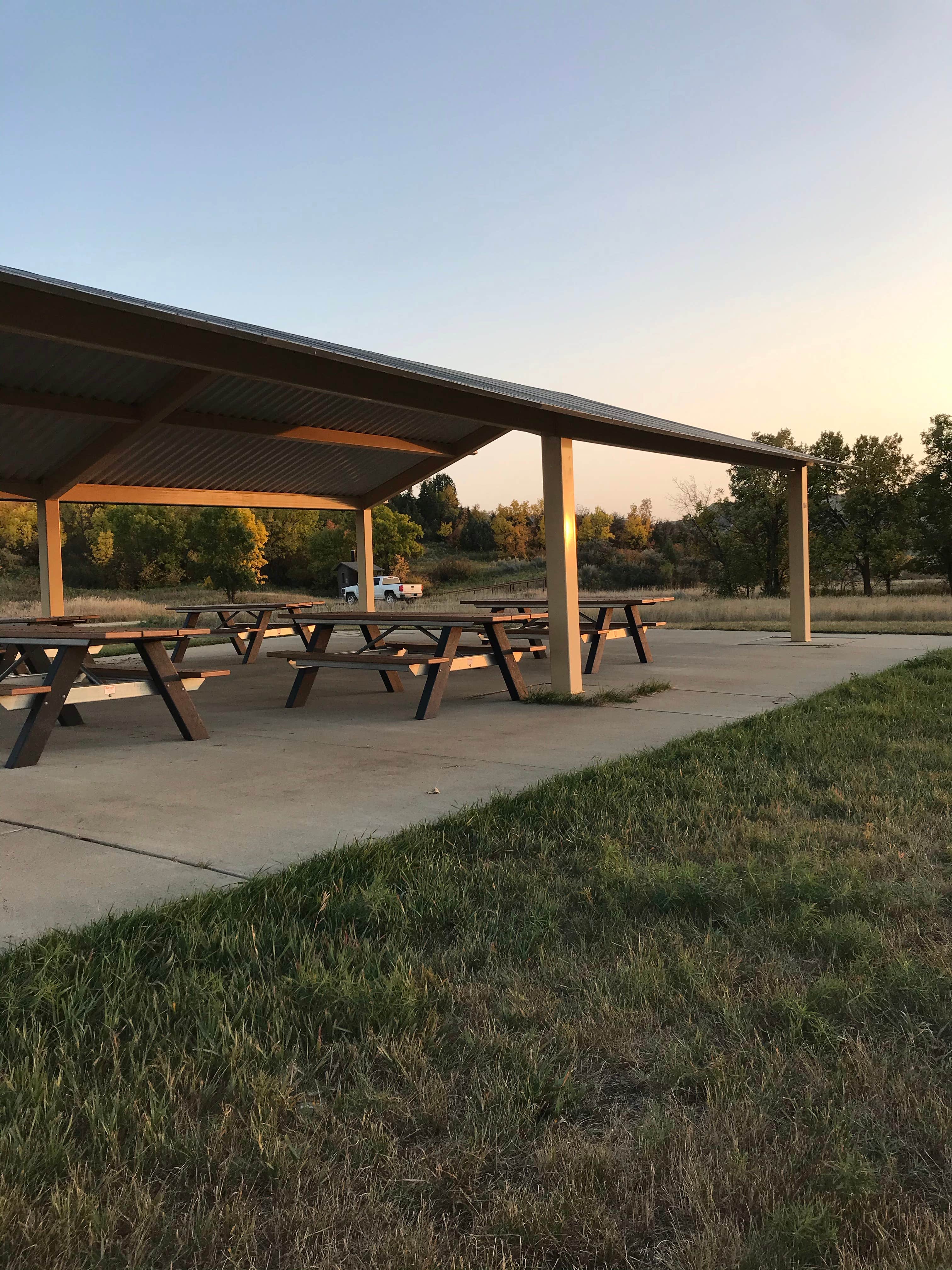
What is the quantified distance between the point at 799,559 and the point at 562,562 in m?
6.58

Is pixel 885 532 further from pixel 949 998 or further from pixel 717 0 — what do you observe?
pixel 949 998

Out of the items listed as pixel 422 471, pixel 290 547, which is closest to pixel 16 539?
pixel 290 547

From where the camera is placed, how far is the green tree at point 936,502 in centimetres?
3728

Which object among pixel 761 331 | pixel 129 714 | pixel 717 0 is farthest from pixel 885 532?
pixel 129 714

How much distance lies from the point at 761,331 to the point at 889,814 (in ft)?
52.3

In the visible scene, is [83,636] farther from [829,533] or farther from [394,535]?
[394,535]

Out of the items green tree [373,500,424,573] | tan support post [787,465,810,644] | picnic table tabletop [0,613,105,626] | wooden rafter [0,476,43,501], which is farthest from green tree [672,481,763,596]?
wooden rafter [0,476,43,501]

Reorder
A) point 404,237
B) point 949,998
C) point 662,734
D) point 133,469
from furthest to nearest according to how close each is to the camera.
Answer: point 404,237
point 133,469
point 662,734
point 949,998

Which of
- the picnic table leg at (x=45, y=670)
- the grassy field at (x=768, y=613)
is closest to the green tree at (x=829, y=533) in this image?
the grassy field at (x=768, y=613)

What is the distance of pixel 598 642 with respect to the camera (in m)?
10.1

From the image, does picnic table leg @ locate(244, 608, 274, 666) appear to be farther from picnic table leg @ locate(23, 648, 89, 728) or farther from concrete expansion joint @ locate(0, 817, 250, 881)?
concrete expansion joint @ locate(0, 817, 250, 881)

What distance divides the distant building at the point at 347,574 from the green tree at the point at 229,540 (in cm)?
1292

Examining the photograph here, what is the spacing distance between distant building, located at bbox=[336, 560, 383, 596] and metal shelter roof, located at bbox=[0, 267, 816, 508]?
146 ft

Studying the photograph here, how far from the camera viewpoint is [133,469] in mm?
11570
